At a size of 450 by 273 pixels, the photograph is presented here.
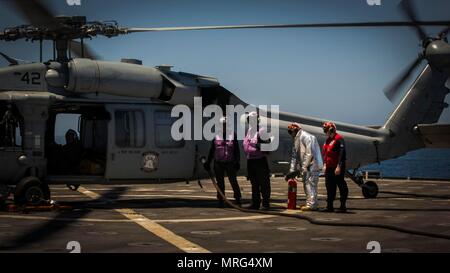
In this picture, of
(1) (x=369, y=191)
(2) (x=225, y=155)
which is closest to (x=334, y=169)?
(2) (x=225, y=155)

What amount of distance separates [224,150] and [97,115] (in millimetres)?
3845

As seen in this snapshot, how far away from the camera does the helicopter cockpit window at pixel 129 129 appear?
14.9 metres

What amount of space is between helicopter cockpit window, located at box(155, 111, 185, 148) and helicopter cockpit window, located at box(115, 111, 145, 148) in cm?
39

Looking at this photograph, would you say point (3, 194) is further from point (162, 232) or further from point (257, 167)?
point (257, 167)

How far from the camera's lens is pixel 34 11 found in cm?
1172

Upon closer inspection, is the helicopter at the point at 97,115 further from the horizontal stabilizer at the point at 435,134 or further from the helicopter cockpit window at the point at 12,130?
the horizontal stabilizer at the point at 435,134

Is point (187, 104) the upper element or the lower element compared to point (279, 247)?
upper

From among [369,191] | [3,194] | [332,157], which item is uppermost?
[332,157]

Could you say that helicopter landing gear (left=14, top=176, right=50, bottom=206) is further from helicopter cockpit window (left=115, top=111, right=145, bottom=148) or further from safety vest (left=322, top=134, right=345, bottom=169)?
Result: safety vest (left=322, top=134, right=345, bottom=169)

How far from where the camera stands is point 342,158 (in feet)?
44.6
